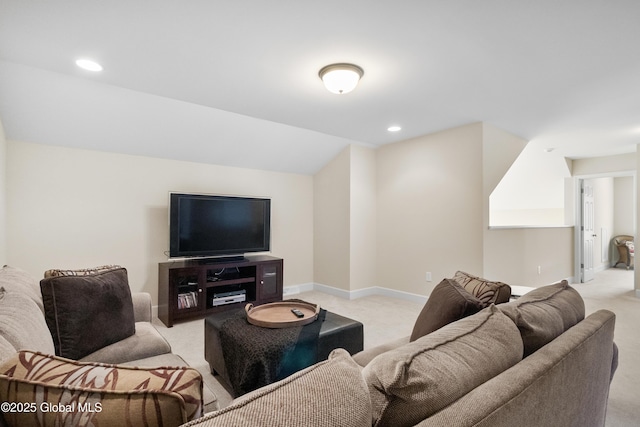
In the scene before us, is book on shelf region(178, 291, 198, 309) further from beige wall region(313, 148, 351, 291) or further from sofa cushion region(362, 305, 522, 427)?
sofa cushion region(362, 305, 522, 427)

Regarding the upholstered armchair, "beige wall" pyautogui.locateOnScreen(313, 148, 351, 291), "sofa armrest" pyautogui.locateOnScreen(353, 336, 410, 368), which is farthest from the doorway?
"sofa armrest" pyautogui.locateOnScreen(353, 336, 410, 368)

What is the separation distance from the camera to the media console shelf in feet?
11.4

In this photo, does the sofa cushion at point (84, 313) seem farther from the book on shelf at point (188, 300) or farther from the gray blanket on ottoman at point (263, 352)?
the book on shelf at point (188, 300)

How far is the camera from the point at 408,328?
3365 mm

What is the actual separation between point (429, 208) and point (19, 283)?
13.2 feet

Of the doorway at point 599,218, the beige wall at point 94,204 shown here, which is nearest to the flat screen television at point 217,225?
the beige wall at point 94,204

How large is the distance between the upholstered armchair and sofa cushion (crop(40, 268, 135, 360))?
373 inches

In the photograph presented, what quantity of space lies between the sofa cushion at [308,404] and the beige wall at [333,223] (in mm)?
3957

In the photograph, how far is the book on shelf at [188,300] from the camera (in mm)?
3541

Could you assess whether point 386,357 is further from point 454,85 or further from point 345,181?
point 345,181

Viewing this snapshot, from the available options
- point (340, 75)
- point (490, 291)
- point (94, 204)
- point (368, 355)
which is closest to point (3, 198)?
point (94, 204)

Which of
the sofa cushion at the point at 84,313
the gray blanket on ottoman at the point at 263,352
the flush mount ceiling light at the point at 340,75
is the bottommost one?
the gray blanket on ottoman at the point at 263,352

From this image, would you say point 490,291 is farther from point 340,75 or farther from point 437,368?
point 340,75

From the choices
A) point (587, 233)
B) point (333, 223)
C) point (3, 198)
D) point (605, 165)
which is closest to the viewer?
point (3, 198)
